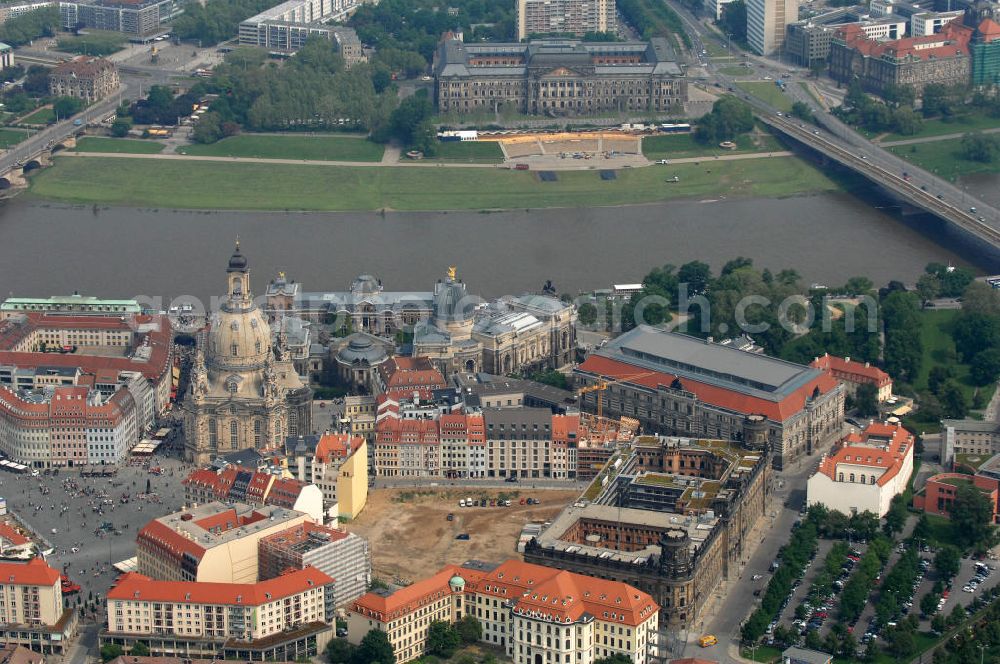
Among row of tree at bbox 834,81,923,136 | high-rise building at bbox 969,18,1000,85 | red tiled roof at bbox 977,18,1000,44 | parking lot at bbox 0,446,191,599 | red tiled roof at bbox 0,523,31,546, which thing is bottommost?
parking lot at bbox 0,446,191,599

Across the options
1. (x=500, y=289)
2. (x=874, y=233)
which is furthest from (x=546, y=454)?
(x=874, y=233)

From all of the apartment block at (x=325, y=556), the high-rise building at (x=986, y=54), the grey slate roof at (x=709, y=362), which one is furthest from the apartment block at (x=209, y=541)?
the high-rise building at (x=986, y=54)

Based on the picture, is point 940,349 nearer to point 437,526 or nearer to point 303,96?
point 437,526

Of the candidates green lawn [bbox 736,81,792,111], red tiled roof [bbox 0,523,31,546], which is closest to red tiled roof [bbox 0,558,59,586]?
red tiled roof [bbox 0,523,31,546]

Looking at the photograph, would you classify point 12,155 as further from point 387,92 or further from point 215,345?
point 215,345

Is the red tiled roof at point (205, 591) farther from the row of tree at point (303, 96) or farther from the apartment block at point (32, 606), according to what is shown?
the row of tree at point (303, 96)

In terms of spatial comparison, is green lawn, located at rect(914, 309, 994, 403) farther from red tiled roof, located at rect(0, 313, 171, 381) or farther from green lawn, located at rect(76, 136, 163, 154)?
green lawn, located at rect(76, 136, 163, 154)

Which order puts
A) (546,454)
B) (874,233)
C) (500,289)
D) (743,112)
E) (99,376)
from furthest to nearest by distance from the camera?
1. (743,112)
2. (874,233)
3. (500,289)
4. (99,376)
5. (546,454)
